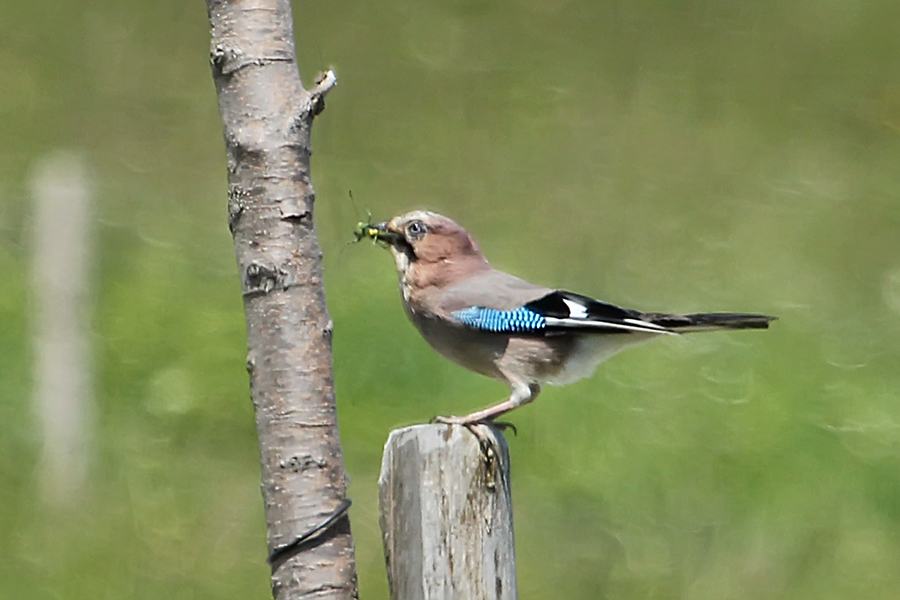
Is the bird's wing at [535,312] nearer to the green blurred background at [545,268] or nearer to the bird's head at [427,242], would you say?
the bird's head at [427,242]

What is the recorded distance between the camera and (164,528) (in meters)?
8.73

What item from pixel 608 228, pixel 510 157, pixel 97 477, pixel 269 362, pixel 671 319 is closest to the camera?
pixel 269 362

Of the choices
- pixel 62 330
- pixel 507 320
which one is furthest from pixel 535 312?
pixel 62 330

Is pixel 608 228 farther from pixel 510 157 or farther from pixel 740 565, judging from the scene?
pixel 740 565

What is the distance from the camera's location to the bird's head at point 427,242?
6.07m

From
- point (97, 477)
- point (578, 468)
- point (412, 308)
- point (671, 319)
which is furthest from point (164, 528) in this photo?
point (671, 319)

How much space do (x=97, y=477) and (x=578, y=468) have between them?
3.09 meters

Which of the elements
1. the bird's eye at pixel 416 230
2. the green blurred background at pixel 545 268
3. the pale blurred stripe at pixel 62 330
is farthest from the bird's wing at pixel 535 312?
the pale blurred stripe at pixel 62 330

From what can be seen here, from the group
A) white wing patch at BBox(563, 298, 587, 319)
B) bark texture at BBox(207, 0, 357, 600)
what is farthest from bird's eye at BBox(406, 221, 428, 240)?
bark texture at BBox(207, 0, 357, 600)

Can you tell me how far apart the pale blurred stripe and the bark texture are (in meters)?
5.44

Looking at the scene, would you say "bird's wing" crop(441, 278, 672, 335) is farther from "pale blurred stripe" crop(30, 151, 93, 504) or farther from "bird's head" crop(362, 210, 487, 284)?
"pale blurred stripe" crop(30, 151, 93, 504)

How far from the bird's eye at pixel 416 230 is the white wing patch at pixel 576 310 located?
30.2 inches

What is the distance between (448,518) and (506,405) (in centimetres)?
124

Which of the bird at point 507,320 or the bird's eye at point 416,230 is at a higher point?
the bird's eye at point 416,230
